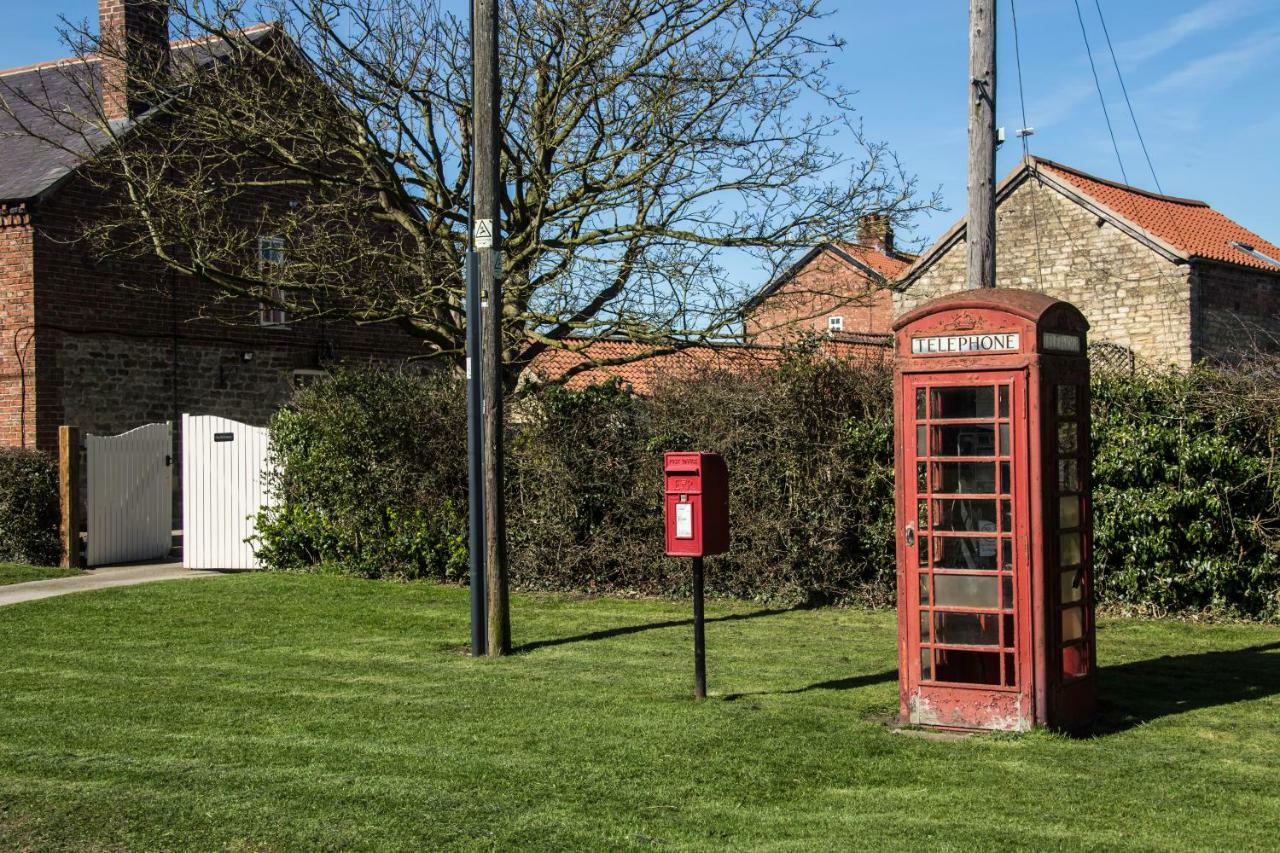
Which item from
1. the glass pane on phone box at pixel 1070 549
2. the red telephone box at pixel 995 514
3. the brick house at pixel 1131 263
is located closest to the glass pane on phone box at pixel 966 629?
the red telephone box at pixel 995 514

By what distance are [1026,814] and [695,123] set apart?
11.8 metres

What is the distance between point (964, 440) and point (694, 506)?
1.87 metres

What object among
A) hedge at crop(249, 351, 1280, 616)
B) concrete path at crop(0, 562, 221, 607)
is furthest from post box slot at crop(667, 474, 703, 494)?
concrete path at crop(0, 562, 221, 607)

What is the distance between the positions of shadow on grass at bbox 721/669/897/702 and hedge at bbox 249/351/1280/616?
3.65 meters

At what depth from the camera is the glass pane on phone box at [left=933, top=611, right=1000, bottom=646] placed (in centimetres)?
775

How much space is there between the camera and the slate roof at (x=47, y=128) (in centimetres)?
2120

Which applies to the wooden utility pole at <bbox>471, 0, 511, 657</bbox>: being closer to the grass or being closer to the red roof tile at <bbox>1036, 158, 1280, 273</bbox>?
the grass

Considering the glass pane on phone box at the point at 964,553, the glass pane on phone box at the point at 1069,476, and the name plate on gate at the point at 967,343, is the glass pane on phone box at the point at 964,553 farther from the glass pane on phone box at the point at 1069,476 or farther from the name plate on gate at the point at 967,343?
the name plate on gate at the point at 967,343

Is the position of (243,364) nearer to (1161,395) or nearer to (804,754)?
(1161,395)

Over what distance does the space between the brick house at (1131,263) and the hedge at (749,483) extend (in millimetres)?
17161

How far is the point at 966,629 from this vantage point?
782cm

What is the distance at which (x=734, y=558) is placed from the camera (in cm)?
1391

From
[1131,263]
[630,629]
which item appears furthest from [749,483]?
[1131,263]

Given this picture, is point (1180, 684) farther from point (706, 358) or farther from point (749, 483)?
point (706, 358)
